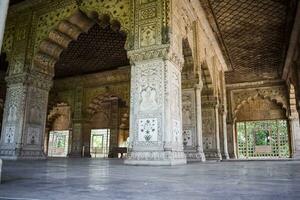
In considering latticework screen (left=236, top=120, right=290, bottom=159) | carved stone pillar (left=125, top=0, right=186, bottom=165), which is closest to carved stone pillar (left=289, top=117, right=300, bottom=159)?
latticework screen (left=236, top=120, right=290, bottom=159)

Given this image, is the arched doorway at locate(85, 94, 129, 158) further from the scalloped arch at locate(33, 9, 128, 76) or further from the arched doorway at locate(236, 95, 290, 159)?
the arched doorway at locate(236, 95, 290, 159)

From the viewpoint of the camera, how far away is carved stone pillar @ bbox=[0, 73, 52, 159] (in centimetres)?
718

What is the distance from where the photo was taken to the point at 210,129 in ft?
33.4

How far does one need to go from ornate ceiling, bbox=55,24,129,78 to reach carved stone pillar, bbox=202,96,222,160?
402 centimetres

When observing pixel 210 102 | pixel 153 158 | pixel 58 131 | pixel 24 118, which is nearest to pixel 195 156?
pixel 153 158

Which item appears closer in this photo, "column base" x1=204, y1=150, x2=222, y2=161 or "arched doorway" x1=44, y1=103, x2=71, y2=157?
"column base" x1=204, y1=150, x2=222, y2=161

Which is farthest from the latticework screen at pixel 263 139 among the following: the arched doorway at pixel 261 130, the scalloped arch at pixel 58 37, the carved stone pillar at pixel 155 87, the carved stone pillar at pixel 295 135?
the scalloped arch at pixel 58 37

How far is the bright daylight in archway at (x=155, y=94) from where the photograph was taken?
7.13 feet

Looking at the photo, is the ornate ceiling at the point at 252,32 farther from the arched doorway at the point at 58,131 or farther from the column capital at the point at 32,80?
the arched doorway at the point at 58,131

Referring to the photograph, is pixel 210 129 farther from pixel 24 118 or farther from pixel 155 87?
pixel 24 118

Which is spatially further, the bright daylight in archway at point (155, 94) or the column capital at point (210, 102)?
the column capital at point (210, 102)

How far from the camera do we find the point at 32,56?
764cm

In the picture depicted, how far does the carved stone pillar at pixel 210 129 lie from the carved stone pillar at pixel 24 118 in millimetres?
5672

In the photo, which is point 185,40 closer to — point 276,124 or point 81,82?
point 81,82
